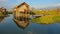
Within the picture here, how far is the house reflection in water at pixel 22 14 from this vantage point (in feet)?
6.91

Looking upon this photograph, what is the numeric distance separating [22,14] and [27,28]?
0.20m

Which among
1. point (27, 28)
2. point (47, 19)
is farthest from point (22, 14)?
point (47, 19)

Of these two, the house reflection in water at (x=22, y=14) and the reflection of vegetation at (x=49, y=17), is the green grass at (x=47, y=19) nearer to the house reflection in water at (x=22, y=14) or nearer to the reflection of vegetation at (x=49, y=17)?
the reflection of vegetation at (x=49, y=17)

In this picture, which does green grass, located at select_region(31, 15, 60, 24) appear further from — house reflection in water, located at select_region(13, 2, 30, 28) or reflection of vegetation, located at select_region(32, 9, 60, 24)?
house reflection in water, located at select_region(13, 2, 30, 28)

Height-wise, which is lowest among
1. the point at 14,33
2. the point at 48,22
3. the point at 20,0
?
the point at 14,33

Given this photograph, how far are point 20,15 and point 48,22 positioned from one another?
0.39m

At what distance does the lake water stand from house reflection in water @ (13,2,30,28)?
0.06 meters

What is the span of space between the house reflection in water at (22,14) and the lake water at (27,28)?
0.06 meters

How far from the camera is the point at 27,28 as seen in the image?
2123 mm

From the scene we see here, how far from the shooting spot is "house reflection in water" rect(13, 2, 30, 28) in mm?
2107

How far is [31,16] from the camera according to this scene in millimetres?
2127

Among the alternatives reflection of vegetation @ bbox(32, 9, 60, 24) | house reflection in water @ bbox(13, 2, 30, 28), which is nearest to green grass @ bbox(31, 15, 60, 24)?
reflection of vegetation @ bbox(32, 9, 60, 24)

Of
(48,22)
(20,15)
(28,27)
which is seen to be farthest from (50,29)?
(20,15)

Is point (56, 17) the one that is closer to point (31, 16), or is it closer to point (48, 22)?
point (48, 22)
